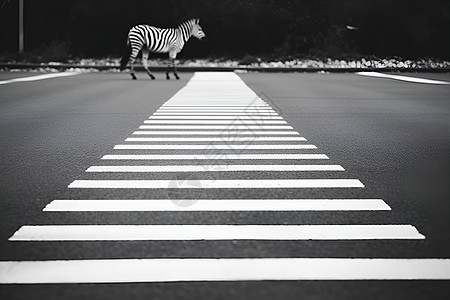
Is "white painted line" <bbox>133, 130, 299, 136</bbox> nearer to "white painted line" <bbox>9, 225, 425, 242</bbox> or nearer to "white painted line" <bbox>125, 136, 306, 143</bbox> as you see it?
"white painted line" <bbox>125, 136, 306, 143</bbox>

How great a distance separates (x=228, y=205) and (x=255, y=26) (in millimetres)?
36221

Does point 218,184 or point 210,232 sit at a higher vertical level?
point 210,232

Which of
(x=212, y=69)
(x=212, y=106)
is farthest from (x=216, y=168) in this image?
(x=212, y=69)

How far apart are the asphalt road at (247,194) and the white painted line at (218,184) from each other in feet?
0.44

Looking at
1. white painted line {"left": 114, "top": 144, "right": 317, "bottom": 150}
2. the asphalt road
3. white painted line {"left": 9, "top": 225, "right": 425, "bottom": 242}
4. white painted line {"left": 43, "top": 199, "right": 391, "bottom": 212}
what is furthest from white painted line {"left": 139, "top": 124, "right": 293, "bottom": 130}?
white painted line {"left": 9, "top": 225, "right": 425, "bottom": 242}

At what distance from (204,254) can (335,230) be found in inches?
38.0

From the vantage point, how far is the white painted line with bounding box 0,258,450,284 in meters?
3.70

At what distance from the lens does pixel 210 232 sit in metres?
4.61

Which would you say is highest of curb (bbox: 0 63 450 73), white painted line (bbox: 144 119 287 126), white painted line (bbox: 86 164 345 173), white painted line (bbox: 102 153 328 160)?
white painted line (bbox: 86 164 345 173)

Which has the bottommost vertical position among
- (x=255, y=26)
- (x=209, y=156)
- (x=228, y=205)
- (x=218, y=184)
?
(x=255, y=26)

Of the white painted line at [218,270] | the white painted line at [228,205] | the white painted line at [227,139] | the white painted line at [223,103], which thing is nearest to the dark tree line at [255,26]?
the white painted line at [223,103]

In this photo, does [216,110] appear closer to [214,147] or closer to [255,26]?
[214,147]

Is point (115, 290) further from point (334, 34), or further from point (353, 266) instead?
point (334, 34)

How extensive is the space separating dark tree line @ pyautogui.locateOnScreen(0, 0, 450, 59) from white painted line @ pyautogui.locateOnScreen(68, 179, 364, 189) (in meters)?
33.4
